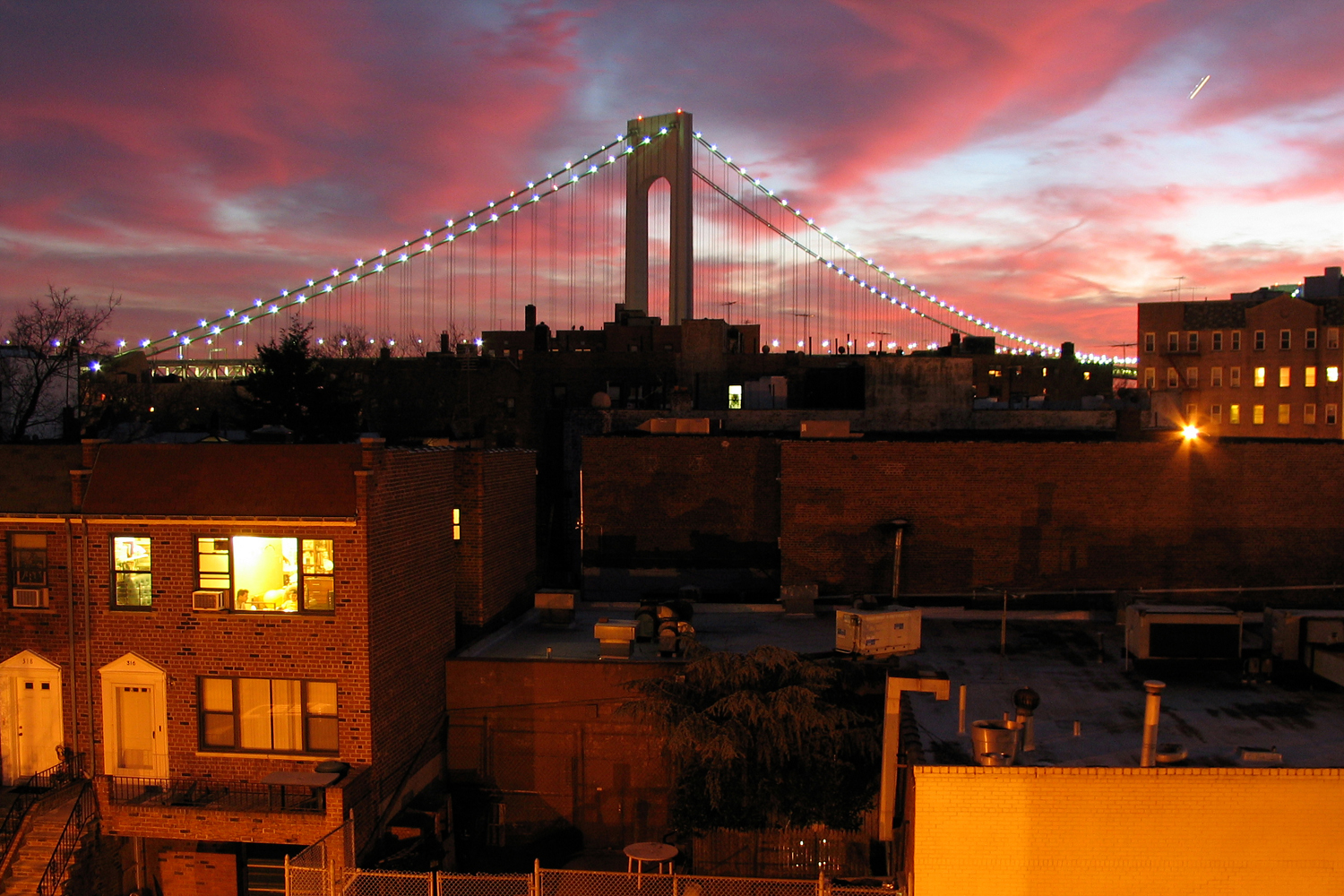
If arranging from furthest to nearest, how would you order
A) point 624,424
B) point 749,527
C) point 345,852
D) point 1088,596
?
point 624,424 < point 749,527 < point 1088,596 < point 345,852

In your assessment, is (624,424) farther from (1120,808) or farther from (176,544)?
(1120,808)

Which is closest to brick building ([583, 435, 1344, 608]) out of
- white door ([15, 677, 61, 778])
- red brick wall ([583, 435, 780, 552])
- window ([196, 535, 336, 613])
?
red brick wall ([583, 435, 780, 552])

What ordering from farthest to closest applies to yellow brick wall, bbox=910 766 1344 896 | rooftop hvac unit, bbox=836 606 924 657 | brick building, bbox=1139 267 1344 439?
brick building, bbox=1139 267 1344 439, rooftop hvac unit, bbox=836 606 924 657, yellow brick wall, bbox=910 766 1344 896

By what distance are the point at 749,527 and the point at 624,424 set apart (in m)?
10.2

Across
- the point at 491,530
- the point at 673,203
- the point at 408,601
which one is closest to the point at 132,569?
the point at 408,601

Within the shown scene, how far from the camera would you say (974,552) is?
23109 mm

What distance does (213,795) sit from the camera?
15.1 meters

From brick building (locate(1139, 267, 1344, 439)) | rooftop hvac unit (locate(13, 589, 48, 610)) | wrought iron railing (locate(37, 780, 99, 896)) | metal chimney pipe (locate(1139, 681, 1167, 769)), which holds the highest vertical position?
brick building (locate(1139, 267, 1344, 439))

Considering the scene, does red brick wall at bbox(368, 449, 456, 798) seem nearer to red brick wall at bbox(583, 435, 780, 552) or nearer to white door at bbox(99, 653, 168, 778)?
white door at bbox(99, 653, 168, 778)

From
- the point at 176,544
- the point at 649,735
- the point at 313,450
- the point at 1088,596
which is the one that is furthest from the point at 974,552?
the point at 176,544

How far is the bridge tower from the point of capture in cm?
6688

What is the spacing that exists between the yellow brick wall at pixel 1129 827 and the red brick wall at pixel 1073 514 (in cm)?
1080

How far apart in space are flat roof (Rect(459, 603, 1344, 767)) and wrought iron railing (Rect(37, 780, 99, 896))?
6578 millimetres

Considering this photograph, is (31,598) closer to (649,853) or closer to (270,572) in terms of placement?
(270,572)
